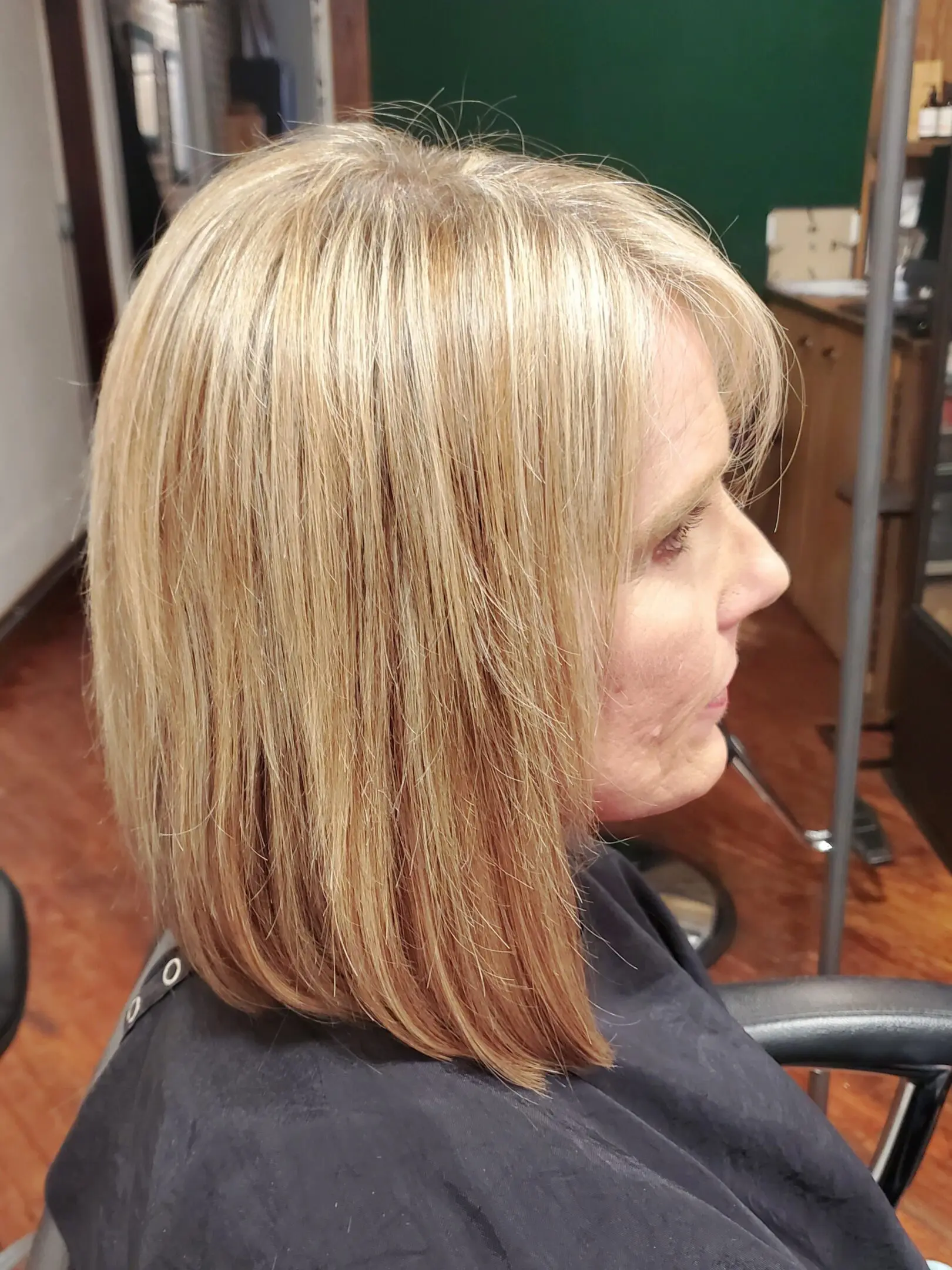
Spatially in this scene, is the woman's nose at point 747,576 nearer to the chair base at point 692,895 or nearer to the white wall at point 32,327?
the chair base at point 692,895

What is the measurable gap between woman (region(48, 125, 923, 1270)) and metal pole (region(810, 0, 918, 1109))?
0.41m

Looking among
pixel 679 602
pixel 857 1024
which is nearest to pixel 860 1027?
pixel 857 1024

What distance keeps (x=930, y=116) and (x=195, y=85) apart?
1.18m

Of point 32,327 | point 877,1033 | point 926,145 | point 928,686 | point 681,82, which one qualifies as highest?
point 681,82

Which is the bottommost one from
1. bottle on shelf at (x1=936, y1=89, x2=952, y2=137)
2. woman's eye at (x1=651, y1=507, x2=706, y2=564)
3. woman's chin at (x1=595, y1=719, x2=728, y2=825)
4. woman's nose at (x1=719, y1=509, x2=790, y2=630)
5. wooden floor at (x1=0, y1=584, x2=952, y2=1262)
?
wooden floor at (x1=0, y1=584, x2=952, y2=1262)

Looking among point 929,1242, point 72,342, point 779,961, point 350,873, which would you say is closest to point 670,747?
point 350,873

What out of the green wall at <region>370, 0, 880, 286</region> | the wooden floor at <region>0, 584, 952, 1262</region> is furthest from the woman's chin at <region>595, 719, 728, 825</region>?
the wooden floor at <region>0, 584, 952, 1262</region>

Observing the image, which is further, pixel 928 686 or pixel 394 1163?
pixel 928 686

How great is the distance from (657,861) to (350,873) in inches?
54.8

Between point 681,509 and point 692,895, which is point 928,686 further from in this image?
point 681,509

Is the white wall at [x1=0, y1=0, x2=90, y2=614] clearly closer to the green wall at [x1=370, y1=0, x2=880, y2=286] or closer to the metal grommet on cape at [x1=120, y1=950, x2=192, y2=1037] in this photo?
the green wall at [x1=370, y1=0, x2=880, y2=286]

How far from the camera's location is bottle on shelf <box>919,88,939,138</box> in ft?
5.37

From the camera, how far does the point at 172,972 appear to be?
0.54m

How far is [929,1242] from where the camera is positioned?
3.89 ft
